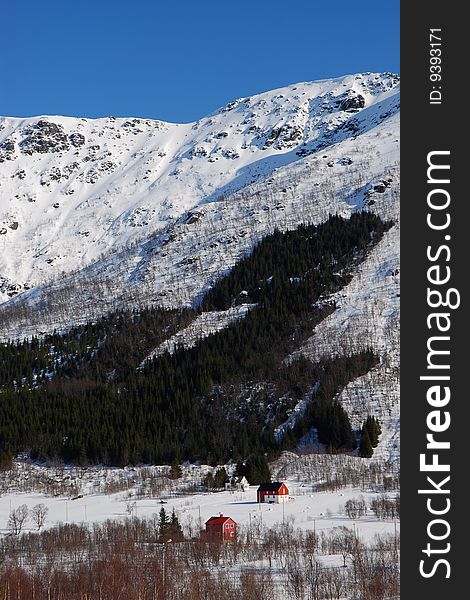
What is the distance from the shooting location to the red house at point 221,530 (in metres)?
66.9

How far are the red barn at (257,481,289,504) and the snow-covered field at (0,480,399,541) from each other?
104cm

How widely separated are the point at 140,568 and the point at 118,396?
339 feet

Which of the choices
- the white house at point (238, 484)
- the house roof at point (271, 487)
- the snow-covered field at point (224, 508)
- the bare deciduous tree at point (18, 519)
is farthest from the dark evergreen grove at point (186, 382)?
the bare deciduous tree at point (18, 519)

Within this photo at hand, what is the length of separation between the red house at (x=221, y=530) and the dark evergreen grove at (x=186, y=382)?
52.3 metres

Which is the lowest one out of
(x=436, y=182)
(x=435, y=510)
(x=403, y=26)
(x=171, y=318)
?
(x=435, y=510)

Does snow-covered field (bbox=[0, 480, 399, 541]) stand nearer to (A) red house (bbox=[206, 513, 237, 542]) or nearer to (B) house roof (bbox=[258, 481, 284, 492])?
(B) house roof (bbox=[258, 481, 284, 492])

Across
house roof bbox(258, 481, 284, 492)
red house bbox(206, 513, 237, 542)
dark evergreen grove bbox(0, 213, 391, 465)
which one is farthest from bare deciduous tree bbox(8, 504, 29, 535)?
dark evergreen grove bbox(0, 213, 391, 465)

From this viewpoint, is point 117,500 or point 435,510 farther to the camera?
point 117,500

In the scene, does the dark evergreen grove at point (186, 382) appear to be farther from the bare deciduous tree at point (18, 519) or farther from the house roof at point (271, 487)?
the bare deciduous tree at point (18, 519)

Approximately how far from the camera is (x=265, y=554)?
6022 centimetres

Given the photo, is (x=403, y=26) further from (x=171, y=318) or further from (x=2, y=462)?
(x=171, y=318)

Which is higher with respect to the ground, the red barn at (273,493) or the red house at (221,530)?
the red barn at (273,493)

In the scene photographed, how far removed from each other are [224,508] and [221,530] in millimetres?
20205

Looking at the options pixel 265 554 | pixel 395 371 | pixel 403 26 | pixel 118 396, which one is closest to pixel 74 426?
pixel 118 396
